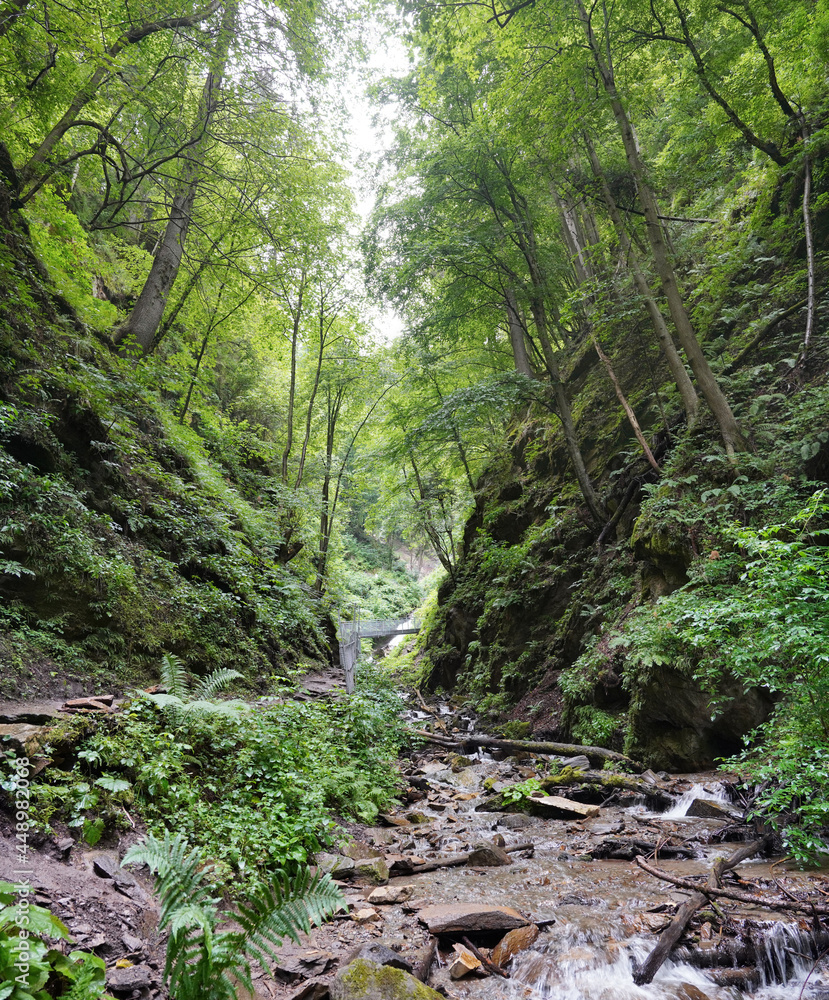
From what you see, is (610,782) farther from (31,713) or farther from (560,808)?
(31,713)

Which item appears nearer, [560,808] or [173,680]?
[173,680]

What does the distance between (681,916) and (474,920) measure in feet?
4.65

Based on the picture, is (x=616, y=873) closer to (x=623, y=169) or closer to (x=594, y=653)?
(x=594, y=653)

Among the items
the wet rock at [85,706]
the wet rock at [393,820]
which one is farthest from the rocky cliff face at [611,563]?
the wet rock at [85,706]

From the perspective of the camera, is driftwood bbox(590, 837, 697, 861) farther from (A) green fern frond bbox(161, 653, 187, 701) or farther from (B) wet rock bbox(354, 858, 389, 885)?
(A) green fern frond bbox(161, 653, 187, 701)

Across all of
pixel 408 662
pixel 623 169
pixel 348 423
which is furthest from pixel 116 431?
pixel 408 662

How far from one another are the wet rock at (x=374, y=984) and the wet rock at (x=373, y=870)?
190cm

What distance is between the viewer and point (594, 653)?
876 centimetres

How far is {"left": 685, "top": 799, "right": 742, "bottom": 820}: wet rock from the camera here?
5400mm

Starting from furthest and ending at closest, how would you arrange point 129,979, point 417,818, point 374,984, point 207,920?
point 417,818 → point 374,984 → point 129,979 → point 207,920

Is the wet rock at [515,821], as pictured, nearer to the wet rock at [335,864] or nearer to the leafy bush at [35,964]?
the wet rock at [335,864]

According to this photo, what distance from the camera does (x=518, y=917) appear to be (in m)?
3.71

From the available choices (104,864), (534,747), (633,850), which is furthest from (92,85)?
(534,747)

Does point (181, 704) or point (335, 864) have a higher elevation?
point (181, 704)
